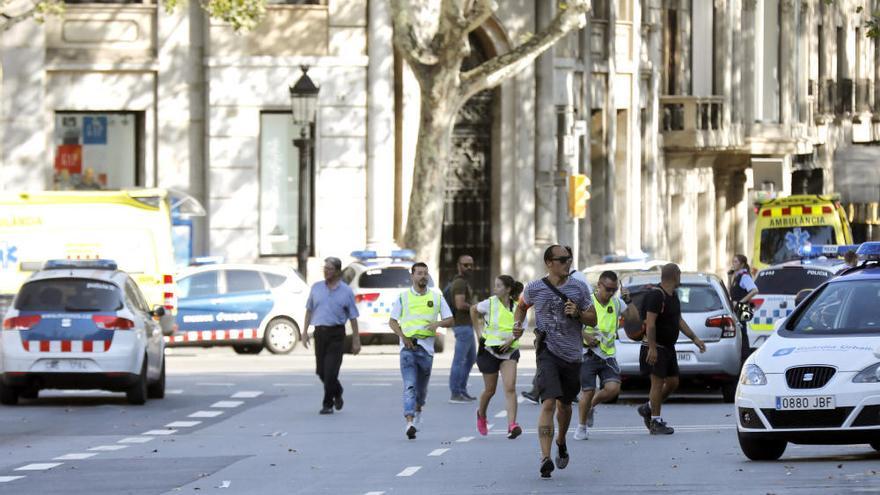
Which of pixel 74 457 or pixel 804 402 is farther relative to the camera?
pixel 74 457

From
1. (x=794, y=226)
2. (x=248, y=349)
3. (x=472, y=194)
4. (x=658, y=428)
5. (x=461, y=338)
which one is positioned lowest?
(x=658, y=428)

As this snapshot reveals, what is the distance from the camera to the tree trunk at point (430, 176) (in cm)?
3866

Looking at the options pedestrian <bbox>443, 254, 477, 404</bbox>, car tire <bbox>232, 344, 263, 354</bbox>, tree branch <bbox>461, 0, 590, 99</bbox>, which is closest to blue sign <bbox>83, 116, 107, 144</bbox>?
car tire <bbox>232, 344, 263, 354</bbox>

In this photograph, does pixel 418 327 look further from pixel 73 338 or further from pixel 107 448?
pixel 73 338

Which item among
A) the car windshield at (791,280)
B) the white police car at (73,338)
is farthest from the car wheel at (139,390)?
the car windshield at (791,280)

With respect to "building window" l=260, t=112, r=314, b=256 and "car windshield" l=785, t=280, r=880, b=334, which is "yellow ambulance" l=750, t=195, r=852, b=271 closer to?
"building window" l=260, t=112, r=314, b=256

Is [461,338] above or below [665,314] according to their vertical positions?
below

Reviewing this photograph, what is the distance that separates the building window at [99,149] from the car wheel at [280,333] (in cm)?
706

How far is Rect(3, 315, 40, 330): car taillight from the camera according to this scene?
2439 cm

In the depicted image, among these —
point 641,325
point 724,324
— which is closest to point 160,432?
point 641,325

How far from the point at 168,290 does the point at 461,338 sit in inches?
269

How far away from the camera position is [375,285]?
Result: 35.5 m

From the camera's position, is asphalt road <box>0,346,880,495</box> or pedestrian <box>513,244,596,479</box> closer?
asphalt road <box>0,346,880,495</box>

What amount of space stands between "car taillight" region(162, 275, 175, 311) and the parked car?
9.51ft
